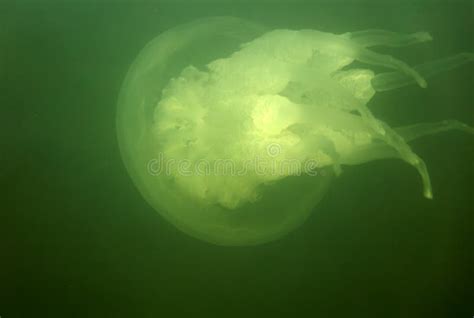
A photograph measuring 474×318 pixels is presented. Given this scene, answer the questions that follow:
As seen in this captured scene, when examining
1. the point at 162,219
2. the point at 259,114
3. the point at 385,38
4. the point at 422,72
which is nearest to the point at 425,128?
the point at 422,72

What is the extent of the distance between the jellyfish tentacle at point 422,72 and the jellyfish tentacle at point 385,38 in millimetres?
211

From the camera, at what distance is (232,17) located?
294cm

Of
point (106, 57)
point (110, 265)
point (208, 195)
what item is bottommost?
point (110, 265)

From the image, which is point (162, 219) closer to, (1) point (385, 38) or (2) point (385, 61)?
(2) point (385, 61)

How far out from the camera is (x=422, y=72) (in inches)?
106

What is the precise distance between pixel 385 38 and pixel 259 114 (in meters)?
1.16

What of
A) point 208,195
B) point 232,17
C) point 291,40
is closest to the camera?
point 291,40

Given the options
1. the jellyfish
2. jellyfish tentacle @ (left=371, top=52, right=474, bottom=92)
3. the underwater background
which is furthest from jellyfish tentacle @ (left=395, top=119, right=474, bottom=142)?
jellyfish tentacle @ (left=371, top=52, right=474, bottom=92)

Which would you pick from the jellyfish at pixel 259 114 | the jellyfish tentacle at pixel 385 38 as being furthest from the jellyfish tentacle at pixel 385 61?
the jellyfish tentacle at pixel 385 38

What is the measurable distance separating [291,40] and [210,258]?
1898mm

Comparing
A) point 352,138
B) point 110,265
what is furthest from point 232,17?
point 110,265

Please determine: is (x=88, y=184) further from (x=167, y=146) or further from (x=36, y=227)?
(x=167, y=146)

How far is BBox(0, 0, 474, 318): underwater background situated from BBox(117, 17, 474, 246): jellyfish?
26 centimetres

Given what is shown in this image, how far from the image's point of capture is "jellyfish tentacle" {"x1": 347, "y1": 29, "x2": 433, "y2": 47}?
2.55 meters
